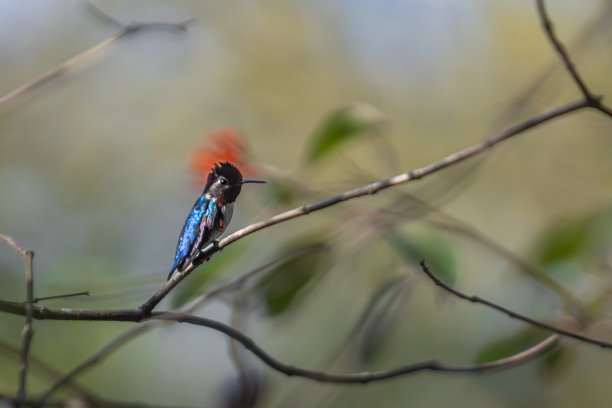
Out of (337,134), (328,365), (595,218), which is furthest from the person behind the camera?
(595,218)

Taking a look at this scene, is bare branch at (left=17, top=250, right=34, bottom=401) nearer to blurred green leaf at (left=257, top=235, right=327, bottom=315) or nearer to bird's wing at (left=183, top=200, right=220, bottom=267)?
bird's wing at (left=183, top=200, right=220, bottom=267)

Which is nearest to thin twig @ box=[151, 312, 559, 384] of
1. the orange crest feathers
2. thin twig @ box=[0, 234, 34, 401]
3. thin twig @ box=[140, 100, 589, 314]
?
thin twig @ box=[140, 100, 589, 314]

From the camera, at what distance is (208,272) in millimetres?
1017

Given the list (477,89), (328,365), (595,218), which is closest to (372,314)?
(328,365)

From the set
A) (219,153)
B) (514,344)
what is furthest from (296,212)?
(514,344)

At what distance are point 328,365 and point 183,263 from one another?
0.33m

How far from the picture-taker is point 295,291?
105cm

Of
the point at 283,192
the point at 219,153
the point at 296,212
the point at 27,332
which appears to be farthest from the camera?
the point at 283,192

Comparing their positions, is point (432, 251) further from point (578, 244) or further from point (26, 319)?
point (26, 319)

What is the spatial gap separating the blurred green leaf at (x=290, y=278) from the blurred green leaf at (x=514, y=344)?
0.41m

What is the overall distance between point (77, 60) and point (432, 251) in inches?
24.3

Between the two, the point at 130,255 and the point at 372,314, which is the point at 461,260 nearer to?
the point at 372,314

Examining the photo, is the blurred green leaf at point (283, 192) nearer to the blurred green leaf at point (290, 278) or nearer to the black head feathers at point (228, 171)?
the blurred green leaf at point (290, 278)

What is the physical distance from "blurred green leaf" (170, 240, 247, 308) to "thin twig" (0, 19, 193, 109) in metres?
0.35
